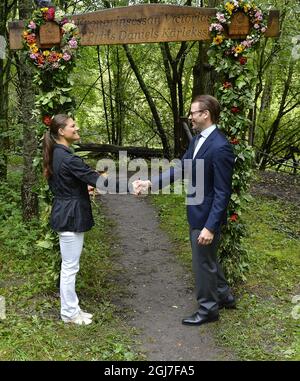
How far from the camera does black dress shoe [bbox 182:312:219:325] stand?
→ 4906mm

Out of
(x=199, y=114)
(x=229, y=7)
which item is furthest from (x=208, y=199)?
(x=229, y=7)

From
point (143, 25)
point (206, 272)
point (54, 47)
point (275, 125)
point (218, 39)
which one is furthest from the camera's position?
point (275, 125)

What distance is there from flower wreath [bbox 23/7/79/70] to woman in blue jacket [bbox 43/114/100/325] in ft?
2.57

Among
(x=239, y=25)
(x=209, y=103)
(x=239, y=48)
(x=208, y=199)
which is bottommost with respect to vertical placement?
(x=208, y=199)

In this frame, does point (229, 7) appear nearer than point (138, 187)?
No

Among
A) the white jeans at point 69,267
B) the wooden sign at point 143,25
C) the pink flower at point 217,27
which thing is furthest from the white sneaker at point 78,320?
the pink flower at point 217,27

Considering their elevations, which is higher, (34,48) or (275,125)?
(34,48)

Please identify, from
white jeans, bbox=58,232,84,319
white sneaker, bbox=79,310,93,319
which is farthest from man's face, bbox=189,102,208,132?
white sneaker, bbox=79,310,93,319

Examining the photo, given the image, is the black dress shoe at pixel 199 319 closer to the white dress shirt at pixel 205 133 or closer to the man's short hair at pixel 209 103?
the white dress shirt at pixel 205 133

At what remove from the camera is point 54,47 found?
198 inches

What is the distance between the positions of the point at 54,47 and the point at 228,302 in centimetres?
333

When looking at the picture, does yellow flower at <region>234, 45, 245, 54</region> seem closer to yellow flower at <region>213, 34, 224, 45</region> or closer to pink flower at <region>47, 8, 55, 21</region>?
yellow flower at <region>213, 34, 224, 45</region>

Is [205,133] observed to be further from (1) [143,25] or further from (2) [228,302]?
(2) [228,302]
